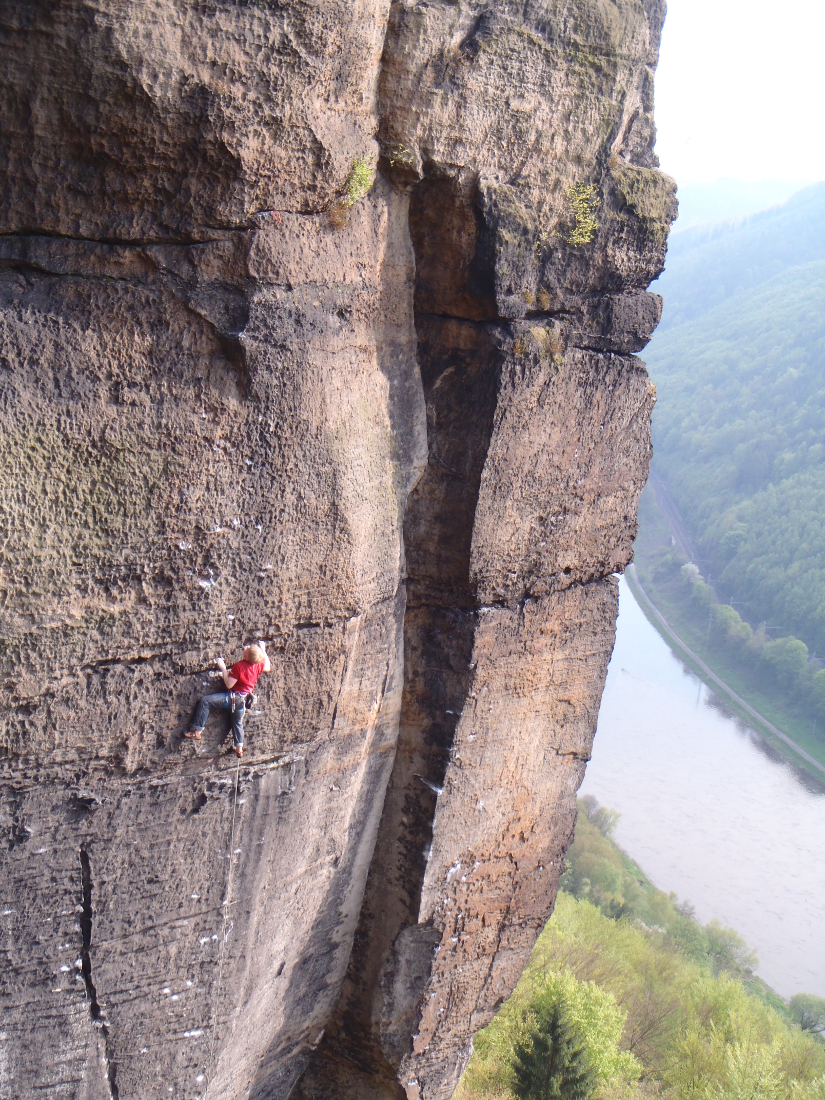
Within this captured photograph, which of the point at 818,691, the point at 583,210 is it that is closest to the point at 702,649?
the point at 818,691

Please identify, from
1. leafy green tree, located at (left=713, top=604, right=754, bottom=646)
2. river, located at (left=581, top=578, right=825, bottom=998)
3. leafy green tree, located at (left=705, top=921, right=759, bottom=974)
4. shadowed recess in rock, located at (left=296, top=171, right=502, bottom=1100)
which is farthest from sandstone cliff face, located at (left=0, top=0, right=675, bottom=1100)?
leafy green tree, located at (left=713, top=604, right=754, bottom=646)

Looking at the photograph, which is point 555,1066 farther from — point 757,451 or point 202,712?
point 757,451

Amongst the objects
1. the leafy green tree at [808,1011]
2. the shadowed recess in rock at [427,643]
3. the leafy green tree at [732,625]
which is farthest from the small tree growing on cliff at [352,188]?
the leafy green tree at [732,625]

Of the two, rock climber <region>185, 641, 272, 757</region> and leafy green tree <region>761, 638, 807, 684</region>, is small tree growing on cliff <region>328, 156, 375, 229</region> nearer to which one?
rock climber <region>185, 641, 272, 757</region>

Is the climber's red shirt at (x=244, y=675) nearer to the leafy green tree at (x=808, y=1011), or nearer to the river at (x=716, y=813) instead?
the leafy green tree at (x=808, y=1011)

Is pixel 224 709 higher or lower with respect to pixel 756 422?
higher

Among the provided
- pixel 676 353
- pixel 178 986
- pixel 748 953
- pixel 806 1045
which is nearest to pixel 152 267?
pixel 178 986

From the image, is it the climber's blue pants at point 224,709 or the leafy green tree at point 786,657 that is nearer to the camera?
the climber's blue pants at point 224,709

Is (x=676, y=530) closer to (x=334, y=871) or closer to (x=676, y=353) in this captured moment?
(x=676, y=353)
